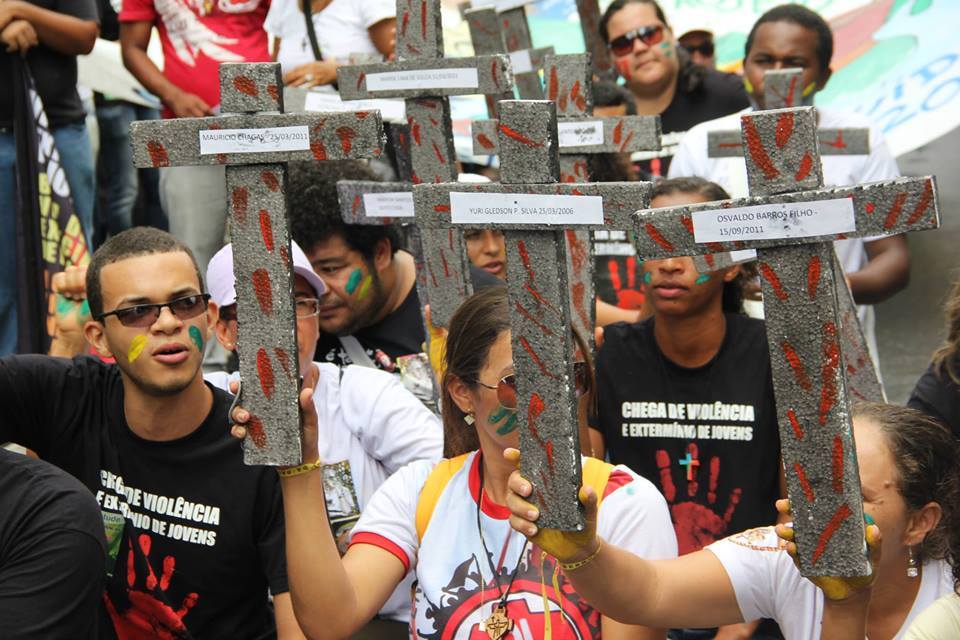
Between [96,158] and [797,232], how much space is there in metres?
5.63

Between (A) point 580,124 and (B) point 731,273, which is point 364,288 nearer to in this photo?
(A) point 580,124

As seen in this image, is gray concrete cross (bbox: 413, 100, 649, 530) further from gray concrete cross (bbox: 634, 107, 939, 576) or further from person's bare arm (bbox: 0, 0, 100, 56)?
person's bare arm (bbox: 0, 0, 100, 56)

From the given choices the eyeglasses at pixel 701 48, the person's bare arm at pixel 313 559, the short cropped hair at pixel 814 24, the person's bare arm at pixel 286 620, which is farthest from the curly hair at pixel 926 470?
the eyeglasses at pixel 701 48

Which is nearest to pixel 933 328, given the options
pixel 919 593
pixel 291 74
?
pixel 291 74

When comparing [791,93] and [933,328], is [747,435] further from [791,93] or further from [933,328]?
[933,328]

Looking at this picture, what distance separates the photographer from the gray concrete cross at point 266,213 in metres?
2.74

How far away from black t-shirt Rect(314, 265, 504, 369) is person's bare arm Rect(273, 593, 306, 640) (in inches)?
49.7

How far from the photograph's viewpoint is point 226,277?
364 centimetres

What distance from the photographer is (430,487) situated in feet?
10.2

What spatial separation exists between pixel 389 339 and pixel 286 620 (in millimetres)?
1381

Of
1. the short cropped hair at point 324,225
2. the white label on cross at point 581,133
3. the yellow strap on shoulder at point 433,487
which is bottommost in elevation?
the yellow strap on shoulder at point 433,487

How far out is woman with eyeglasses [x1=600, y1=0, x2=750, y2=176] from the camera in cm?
630

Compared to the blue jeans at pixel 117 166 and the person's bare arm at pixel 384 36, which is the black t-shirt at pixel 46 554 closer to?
the person's bare arm at pixel 384 36

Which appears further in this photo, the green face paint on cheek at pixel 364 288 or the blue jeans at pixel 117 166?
the blue jeans at pixel 117 166
